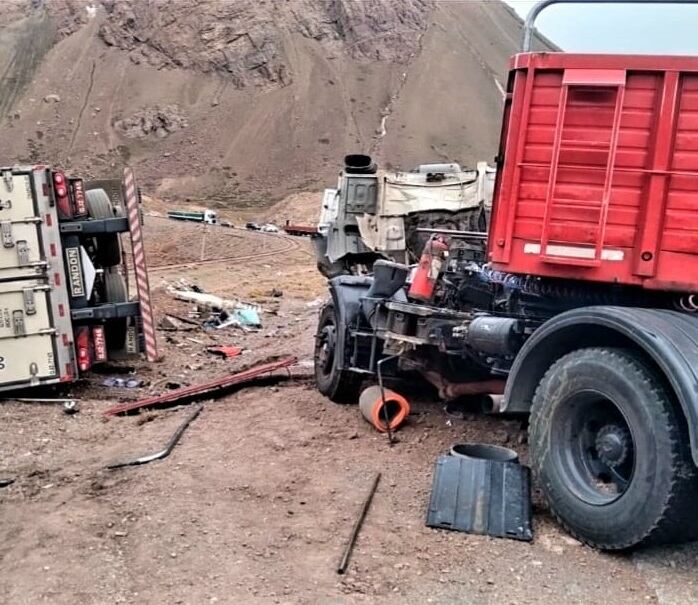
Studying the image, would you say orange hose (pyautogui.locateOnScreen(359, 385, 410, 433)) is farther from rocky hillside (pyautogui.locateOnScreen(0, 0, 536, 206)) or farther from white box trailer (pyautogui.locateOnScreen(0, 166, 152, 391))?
rocky hillside (pyautogui.locateOnScreen(0, 0, 536, 206))

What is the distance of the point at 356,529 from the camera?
187 inches

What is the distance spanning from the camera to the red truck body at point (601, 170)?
443 cm

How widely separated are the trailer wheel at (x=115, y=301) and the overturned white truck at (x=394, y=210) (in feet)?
16.6

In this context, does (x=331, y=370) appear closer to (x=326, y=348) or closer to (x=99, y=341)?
(x=326, y=348)

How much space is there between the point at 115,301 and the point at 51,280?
778mm

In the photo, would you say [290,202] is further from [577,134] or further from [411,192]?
[577,134]

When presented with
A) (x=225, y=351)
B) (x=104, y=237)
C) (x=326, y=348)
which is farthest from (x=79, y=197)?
(x=225, y=351)

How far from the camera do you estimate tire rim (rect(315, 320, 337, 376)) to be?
792 centimetres

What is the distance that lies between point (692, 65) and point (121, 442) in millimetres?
4826

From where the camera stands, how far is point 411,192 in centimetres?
1355

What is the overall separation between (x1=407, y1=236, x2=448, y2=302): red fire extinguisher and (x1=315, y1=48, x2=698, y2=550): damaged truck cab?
1.22 m

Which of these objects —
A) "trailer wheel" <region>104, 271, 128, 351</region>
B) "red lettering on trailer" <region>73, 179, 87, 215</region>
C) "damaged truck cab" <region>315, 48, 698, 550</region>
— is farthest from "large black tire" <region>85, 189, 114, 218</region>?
"damaged truck cab" <region>315, 48, 698, 550</region>

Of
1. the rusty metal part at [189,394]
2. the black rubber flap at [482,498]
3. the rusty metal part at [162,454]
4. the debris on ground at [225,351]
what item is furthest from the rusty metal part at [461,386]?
the debris on ground at [225,351]

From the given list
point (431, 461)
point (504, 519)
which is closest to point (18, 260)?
point (431, 461)
